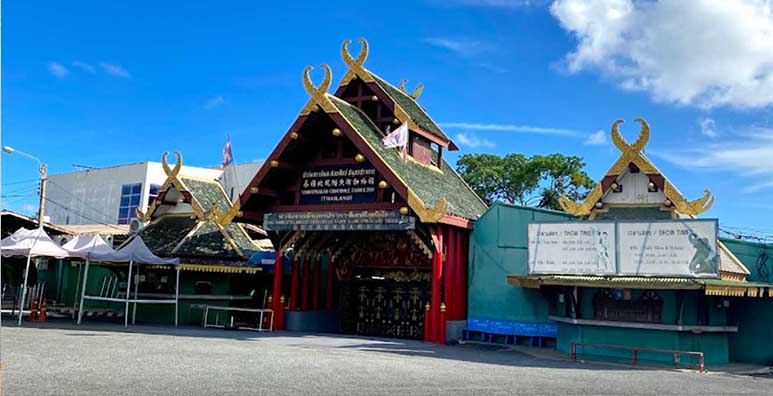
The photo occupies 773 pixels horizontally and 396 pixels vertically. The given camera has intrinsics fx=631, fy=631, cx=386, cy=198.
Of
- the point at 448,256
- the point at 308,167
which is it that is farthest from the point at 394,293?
the point at 308,167

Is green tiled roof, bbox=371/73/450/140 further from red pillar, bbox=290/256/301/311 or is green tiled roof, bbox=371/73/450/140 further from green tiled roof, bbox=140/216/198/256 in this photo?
green tiled roof, bbox=140/216/198/256

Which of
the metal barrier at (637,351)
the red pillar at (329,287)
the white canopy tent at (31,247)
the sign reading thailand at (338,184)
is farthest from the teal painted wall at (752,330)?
the white canopy tent at (31,247)

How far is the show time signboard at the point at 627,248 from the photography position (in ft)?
51.4

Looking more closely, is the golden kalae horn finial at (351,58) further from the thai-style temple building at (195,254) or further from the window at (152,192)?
the window at (152,192)

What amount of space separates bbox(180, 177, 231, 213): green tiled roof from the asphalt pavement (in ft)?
30.2

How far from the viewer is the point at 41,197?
30.8m

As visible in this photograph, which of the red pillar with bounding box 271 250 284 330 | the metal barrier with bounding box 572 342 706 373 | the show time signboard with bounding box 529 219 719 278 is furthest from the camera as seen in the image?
the red pillar with bounding box 271 250 284 330

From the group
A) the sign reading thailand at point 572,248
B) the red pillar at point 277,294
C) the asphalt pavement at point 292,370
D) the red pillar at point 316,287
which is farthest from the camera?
the red pillar at point 316,287

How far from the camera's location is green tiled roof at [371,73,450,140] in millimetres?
22500

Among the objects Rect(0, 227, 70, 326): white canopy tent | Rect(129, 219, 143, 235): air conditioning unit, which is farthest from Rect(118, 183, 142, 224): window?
Rect(0, 227, 70, 326): white canopy tent

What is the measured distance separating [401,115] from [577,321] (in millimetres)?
8584

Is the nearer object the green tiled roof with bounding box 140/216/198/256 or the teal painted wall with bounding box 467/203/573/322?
the teal painted wall with bounding box 467/203/573/322

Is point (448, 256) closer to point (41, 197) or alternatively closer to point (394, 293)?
point (394, 293)

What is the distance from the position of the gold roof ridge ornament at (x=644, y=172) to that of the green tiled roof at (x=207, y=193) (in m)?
14.3
